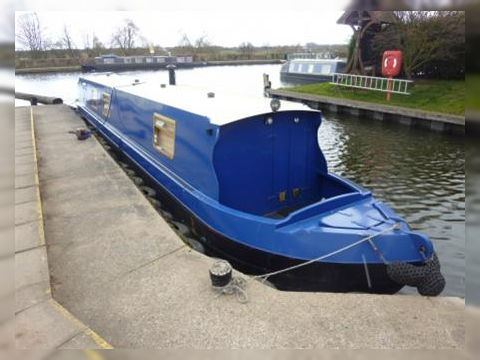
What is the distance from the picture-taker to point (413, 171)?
1055cm

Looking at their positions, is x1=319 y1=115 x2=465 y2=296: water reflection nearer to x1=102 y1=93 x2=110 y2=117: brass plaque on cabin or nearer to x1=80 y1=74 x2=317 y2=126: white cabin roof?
x1=80 y1=74 x2=317 y2=126: white cabin roof

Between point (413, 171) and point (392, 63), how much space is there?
10.3m

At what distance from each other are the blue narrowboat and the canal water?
3.03ft

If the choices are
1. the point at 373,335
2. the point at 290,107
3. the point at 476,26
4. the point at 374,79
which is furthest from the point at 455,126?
the point at 476,26

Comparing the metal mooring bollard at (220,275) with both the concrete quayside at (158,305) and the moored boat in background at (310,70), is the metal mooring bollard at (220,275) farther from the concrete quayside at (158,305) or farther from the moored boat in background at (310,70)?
the moored boat in background at (310,70)

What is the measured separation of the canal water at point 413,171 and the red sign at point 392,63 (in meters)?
3.24

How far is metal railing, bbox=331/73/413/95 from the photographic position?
60.7 feet

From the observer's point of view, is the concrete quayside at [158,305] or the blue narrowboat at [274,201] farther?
the blue narrowboat at [274,201]

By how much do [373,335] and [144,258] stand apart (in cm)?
274

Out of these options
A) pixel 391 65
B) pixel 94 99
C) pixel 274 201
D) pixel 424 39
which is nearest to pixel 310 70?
pixel 391 65

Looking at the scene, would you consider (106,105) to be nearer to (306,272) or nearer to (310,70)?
(306,272)

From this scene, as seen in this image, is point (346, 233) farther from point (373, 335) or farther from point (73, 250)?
point (73, 250)

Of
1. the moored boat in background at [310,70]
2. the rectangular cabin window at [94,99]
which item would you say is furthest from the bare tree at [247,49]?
the rectangular cabin window at [94,99]

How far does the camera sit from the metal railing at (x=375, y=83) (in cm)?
1852
